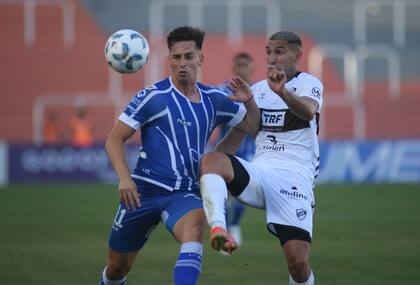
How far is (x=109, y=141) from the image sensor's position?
7488 millimetres

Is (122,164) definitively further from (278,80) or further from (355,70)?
(355,70)

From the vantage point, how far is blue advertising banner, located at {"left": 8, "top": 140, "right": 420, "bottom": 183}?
2566cm

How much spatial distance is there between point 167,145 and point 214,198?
29.9 inches

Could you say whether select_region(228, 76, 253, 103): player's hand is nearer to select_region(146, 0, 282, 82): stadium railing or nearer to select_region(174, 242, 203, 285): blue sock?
select_region(174, 242, 203, 285): blue sock

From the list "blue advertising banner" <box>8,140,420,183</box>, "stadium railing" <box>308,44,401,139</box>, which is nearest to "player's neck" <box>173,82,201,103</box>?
"blue advertising banner" <box>8,140,420,183</box>

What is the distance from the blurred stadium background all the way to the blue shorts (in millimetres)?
8978

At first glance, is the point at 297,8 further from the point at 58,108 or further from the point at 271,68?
the point at 271,68

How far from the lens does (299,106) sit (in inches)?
298

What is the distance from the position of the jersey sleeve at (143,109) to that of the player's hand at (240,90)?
2.09 ft

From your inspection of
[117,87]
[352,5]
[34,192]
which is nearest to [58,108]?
[117,87]

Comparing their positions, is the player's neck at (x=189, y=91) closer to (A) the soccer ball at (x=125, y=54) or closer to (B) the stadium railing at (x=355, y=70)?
→ (A) the soccer ball at (x=125, y=54)

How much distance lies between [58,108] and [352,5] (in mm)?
11811

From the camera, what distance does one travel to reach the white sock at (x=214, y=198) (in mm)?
6973

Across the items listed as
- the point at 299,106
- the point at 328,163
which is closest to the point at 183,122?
the point at 299,106
